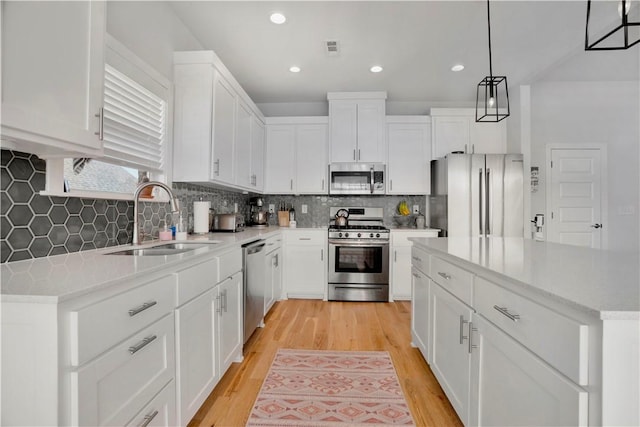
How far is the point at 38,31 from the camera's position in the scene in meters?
1.00

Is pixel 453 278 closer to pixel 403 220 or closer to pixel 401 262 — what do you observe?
pixel 401 262

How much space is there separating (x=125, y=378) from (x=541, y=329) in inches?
53.4

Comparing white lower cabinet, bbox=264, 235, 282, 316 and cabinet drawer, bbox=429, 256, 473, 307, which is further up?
cabinet drawer, bbox=429, 256, 473, 307

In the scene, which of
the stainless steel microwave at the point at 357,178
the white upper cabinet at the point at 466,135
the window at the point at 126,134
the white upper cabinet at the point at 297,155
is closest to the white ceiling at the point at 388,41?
the white upper cabinet at the point at 466,135

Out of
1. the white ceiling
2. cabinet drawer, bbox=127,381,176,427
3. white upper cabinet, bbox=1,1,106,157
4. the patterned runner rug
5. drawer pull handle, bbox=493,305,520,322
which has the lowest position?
the patterned runner rug

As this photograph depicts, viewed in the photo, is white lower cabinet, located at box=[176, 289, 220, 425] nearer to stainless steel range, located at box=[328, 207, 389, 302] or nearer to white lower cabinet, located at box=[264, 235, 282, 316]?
white lower cabinet, located at box=[264, 235, 282, 316]

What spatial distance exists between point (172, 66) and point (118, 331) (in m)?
2.18

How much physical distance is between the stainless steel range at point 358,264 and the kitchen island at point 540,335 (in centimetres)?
193

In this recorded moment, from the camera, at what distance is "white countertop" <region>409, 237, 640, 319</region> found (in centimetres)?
76

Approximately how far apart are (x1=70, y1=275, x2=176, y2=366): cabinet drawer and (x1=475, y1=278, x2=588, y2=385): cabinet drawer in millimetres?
1327

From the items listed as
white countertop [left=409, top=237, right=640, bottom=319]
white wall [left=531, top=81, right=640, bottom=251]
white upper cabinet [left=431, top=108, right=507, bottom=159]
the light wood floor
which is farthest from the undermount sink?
white wall [left=531, top=81, right=640, bottom=251]

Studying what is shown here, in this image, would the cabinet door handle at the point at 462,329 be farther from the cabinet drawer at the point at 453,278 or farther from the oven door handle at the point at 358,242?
the oven door handle at the point at 358,242

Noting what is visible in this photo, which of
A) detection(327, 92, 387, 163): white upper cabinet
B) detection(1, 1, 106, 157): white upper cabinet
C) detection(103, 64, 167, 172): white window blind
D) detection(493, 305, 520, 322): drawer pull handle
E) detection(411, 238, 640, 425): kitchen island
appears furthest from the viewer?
detection(327, 92, 387, 163): white upper cabinet

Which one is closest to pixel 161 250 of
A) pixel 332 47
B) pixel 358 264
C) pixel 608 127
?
pixel 332 47
